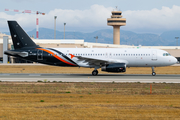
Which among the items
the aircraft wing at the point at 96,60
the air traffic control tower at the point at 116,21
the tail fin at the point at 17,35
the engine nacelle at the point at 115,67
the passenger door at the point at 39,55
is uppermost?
the air traffic control tower at the point at 116,21

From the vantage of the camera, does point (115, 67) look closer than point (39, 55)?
Yes

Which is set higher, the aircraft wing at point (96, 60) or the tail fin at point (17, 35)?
the tail fin at point (17, 35)

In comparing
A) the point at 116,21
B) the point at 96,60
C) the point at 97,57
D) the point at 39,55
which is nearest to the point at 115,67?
the point at 96,60

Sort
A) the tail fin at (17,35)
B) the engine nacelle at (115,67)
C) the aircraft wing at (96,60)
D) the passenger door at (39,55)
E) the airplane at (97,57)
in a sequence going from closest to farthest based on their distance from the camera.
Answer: the engine nacelle at (115,67) → the aircraft wing at (96,60) → the airplane at (97,57) → the passenger door at (39,55) → the tail fin at (17,35)

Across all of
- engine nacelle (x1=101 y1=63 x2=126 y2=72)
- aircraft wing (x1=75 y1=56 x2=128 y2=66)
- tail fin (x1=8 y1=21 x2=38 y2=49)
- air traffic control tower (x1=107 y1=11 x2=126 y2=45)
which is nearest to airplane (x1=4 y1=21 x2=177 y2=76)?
aircraft wing (x1=75 y1=56 x2=128 y2=66)

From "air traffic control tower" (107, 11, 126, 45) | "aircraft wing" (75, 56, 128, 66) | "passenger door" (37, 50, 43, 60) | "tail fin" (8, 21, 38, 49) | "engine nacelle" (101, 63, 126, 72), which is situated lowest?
"engine nacelle" (101, 63, 126, 72)

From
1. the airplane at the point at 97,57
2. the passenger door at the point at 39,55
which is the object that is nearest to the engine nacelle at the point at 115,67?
the airplane at the point at 97,57

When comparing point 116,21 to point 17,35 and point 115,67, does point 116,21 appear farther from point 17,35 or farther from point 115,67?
point 115,67

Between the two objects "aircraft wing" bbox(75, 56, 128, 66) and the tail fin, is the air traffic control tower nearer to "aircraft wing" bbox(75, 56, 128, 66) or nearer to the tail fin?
"aircraft wing" bbox(75, 56, 128, 66)

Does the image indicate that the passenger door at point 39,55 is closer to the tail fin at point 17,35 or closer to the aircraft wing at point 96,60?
the tail fin at point 17,35

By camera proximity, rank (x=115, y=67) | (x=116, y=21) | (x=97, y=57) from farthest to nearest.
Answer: (x=116, y=21), (x=97, y=57), (x=115, y=67)

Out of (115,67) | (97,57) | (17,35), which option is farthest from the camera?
(17,35)

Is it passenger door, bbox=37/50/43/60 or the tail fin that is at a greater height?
the tail fin

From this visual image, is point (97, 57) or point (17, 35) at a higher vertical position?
point (17, 35)
